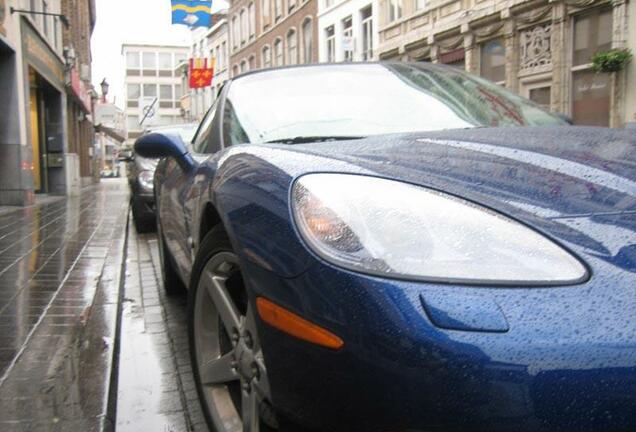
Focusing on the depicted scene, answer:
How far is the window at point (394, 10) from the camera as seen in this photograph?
78.8 ft

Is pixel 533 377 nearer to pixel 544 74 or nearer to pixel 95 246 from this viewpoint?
pixel 95 246

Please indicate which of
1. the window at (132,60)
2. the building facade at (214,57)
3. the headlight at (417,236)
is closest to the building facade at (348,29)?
the building facade at (214,57)

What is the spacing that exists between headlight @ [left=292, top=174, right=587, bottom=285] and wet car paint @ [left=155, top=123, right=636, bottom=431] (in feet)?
0.10

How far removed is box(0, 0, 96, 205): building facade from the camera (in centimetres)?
1252

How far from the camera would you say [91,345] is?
3.52m

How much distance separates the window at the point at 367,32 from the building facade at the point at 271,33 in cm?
479

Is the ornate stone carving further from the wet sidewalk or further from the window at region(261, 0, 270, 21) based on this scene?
the window at region(261, 0, 270, 21)

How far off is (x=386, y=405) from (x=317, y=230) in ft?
1.46

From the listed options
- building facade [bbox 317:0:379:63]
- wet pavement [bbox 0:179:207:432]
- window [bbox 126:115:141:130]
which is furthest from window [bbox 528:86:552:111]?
window [bbox 126:115:141:130]

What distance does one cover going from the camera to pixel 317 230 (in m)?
1.52

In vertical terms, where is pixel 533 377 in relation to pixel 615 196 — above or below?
below

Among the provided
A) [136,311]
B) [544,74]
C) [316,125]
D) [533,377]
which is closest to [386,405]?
[533,377]

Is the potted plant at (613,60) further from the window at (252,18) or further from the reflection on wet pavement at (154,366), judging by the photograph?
the window at (252,18)

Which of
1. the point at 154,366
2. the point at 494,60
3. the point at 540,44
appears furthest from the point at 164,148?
the point at 494,60
